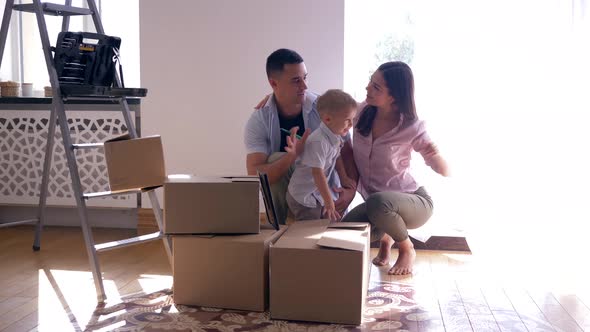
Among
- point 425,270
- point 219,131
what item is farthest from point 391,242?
point 219,131

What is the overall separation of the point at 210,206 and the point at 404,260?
102 cm

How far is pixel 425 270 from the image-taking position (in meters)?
2.94

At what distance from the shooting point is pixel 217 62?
351cm

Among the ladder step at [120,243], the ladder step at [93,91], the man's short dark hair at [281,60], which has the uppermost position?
the man's short dark hair at [281,60]

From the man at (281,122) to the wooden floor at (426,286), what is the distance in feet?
1.79

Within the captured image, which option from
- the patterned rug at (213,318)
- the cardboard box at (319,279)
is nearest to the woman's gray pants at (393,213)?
the patterned rug at (213,318)

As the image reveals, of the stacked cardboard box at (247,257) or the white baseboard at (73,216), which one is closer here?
the stacked cardboard box at (247,257)

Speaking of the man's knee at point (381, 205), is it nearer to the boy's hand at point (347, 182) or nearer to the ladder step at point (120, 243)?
the boy's hand at point (347, 182)

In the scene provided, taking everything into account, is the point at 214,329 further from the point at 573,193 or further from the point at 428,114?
the point at 573,193

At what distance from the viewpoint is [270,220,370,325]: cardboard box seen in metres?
2.13

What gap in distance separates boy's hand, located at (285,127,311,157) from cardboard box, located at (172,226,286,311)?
0.41 metres

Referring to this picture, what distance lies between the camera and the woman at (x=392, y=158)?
272 cm

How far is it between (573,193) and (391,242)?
920mm

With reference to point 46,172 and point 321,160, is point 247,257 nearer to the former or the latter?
point 321,160
